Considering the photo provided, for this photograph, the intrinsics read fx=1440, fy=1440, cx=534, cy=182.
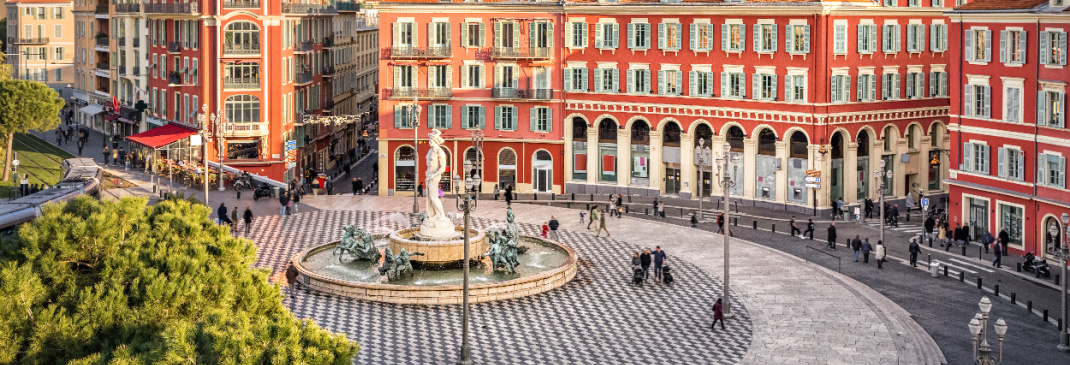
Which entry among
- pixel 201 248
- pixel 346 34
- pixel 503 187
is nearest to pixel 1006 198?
pixel 503 187

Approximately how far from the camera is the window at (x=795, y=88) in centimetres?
8594

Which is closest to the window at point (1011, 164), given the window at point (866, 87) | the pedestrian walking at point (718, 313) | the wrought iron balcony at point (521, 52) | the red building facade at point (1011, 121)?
the red building facade at point (1011, 121)

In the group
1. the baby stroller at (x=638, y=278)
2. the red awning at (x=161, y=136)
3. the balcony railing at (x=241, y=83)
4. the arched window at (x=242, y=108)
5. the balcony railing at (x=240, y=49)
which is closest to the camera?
the baby stroller at (x=638, y=278)

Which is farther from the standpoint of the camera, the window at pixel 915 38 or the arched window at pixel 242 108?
the arched window at pixel 242 108

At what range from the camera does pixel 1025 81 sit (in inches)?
2763

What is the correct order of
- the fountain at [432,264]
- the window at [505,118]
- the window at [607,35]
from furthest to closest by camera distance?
the window at [505,118] → the window at [607,35] → the fountain at [432,264]

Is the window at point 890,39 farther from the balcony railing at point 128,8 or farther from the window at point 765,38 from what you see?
the balcony railing at point 128,8

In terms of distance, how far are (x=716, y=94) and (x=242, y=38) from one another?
108ft

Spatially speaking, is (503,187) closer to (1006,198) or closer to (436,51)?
(436,51)

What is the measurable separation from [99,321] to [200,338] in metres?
5.45

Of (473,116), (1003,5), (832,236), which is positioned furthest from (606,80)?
(1003,5)

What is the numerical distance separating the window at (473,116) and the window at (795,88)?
2009cm

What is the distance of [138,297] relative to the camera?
119 ft

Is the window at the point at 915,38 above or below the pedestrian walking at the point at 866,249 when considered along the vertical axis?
above
